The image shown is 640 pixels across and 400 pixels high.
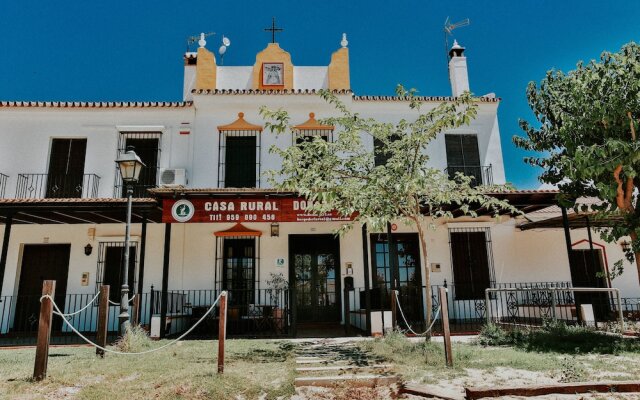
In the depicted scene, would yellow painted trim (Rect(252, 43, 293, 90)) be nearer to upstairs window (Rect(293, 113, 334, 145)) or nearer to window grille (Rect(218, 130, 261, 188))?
upstairs window (Rect(293, 113, 334, 145))

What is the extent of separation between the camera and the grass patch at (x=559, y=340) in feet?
21.9

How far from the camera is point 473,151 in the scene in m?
12.7

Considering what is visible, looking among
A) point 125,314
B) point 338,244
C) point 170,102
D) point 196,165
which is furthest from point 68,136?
point 338,244

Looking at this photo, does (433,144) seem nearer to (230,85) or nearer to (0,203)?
(230,85)

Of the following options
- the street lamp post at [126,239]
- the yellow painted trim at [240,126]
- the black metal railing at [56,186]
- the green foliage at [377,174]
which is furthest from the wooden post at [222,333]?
the black metal railing at [56,186]

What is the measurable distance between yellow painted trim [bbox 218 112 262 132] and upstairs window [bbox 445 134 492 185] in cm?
562

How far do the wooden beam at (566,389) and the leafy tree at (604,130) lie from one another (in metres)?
3.55

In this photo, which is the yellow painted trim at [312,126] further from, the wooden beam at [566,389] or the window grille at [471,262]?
the wooden beam at [566,389]

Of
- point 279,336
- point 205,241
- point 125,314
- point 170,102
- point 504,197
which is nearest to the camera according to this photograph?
point 125,314

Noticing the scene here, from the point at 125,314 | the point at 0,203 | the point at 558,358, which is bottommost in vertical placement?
the point at 558,358

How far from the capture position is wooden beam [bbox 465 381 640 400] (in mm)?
4488

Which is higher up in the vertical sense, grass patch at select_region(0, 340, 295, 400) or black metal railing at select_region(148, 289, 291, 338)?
black metal railing at select_region(148, 289, 291, 338)

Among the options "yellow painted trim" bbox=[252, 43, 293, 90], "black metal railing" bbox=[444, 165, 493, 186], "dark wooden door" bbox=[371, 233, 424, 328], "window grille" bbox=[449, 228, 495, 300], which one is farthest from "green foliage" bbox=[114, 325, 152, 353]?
"black metal railing" bbox=[444, 165, 493, 186]

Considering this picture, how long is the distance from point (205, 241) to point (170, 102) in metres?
4.19
